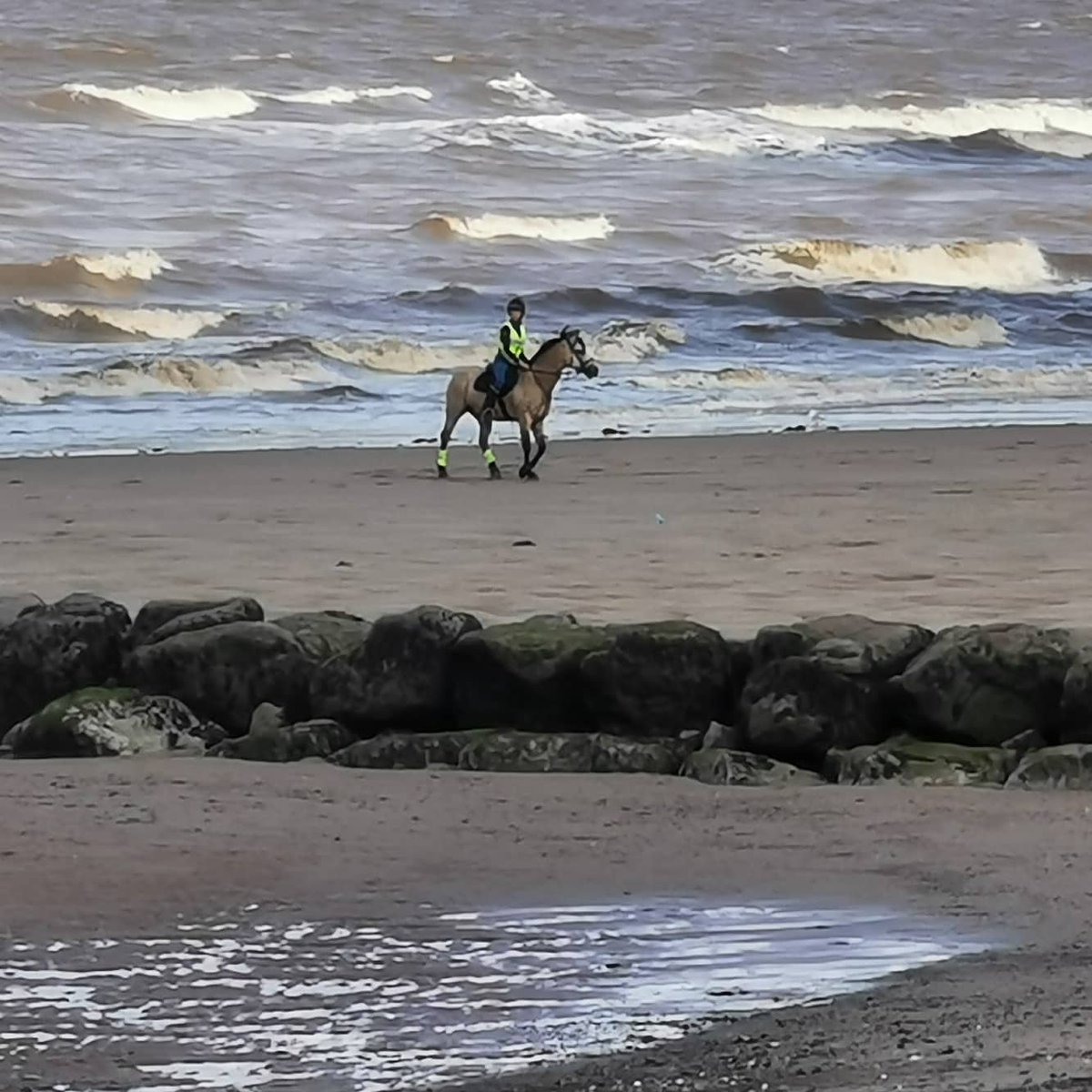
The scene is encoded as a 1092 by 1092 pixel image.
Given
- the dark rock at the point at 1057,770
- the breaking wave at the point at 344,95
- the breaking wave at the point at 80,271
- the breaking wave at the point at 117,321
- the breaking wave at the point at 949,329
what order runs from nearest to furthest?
the dark rock at the point at 1057,770 → the breaking wave at the point at 117,321 → the breaking wave at the point at 949,329 → the breaking wave at the point at 80,271 → the breaking wave at the point at 344,95

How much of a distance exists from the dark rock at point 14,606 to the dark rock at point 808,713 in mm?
2460

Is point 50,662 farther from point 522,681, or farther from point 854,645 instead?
point 854,645

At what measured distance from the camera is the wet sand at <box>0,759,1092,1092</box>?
159 inches

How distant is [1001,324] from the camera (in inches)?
1165

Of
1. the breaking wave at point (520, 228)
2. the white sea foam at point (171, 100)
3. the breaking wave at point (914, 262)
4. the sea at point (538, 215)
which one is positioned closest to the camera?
the sea at point (538, 215)

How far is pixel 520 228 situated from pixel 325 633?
27.9 m

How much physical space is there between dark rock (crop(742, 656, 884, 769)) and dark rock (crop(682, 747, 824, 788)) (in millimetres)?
81

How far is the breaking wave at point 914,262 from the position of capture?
33500mm

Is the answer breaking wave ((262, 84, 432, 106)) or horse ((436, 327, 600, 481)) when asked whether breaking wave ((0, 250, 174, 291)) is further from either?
horse ((436, 327, 600, 481))

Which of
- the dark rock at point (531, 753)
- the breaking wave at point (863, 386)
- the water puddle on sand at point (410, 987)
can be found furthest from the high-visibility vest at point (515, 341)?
the water puddle on sand at point (410, 987)

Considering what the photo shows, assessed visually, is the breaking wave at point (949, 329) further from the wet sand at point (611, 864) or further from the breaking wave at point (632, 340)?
the wet sand at point (611, 864)

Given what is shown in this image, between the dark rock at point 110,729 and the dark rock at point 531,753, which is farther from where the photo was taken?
the dark rock at point 110,729

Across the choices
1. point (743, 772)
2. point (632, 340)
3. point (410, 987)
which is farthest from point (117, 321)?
point (410, 987)

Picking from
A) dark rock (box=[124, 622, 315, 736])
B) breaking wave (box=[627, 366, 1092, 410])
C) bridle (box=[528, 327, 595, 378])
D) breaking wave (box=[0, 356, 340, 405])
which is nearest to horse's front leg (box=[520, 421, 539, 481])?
bridle (box=[528, 327, 595, 378])
